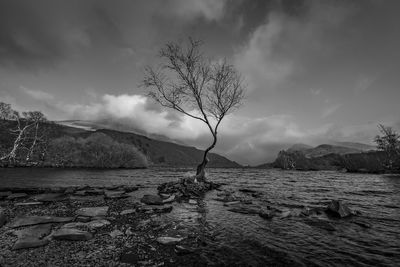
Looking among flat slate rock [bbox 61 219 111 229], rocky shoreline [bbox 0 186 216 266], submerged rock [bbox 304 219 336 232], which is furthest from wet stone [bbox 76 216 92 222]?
submerged rock [bbox 304 219 336 232]

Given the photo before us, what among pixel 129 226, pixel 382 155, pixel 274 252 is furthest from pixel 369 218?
pixel 382 155

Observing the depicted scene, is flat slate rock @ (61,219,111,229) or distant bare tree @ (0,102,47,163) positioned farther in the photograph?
distant bare tree @ (0,102,47,163)

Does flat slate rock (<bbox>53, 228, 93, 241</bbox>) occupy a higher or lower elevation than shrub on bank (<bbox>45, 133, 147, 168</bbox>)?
lower

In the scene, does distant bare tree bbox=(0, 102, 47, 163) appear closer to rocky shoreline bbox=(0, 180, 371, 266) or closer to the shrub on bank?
the shrub on bank

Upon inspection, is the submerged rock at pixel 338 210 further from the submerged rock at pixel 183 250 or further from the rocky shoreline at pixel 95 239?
the submerged rock at pixel 183 250

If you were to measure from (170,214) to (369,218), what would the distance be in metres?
11.6

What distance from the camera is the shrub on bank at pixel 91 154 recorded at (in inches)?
4316

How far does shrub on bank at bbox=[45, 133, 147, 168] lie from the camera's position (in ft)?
360

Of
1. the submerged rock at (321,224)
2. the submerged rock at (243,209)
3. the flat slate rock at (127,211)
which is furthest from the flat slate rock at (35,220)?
the submerged rock at (321,224)

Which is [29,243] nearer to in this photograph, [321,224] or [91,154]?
[321,224]

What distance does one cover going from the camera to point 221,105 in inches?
1091

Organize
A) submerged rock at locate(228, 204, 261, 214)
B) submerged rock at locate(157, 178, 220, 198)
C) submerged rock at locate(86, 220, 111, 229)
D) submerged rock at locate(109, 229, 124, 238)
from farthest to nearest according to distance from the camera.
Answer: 1. submerged rock at locate(157, 178, 220, 198)
2. submerged rock at locate(228, 204, 261, 214)
3. submerged rock at locate(86, 220, 111, 229)
4. submerged rock at locate(109, 229, 124, 238)

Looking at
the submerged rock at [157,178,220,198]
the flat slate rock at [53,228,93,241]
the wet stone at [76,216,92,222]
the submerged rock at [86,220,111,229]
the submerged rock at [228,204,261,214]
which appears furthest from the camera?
the submerged rock at [157,178,220,198]

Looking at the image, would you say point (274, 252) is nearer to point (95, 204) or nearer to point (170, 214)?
point (170, 214)
